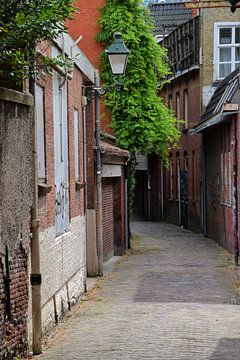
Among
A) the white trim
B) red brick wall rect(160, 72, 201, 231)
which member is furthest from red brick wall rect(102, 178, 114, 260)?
red brick wall rect(160, 72, 201, 231)

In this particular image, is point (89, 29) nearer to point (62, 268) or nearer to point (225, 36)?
point (225, 36)

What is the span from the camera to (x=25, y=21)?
7656mm

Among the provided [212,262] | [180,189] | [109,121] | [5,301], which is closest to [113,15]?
[109,121]

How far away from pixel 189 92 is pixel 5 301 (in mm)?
28909

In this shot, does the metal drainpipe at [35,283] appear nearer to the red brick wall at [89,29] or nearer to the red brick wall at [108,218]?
the red brick wall at [108,218]

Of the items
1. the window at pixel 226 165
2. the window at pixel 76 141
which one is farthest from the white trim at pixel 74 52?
the window at pixel 226 165

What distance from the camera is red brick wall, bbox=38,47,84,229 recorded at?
1215cm

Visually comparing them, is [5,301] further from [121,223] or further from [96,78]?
[121,223]

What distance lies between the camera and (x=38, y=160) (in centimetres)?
1159

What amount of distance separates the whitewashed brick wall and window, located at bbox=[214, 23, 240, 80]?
18.3 m

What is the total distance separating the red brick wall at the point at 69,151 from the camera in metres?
12.1

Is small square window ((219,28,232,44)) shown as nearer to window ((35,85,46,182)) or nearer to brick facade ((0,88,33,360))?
window ((35,85,46,182))

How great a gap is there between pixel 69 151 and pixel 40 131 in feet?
10.6

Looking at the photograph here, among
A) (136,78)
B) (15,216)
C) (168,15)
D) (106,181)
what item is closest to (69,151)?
(15,216)
